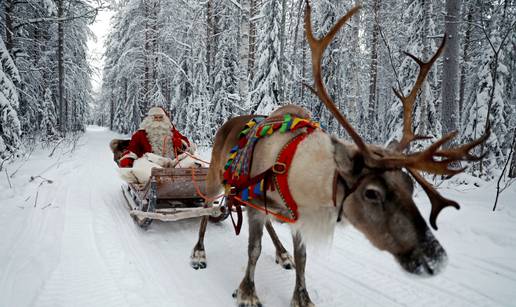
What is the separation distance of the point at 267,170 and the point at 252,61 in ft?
31.7

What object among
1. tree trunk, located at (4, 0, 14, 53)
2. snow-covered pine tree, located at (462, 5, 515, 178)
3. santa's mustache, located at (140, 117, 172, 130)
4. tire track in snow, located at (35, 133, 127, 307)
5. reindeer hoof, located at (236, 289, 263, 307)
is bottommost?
reindeer hoof, located at (236, 289, 263, 307)

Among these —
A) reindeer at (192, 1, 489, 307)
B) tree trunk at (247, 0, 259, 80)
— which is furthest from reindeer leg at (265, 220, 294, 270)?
tree trunk at (247, 0, 259, 80)

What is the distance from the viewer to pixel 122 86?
30.9 m

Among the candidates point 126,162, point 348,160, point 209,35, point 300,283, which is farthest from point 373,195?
point 209,35

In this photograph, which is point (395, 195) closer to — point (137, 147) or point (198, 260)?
point (198, 260)

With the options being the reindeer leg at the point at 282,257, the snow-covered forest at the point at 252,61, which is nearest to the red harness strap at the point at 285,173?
the reindeer leg at the point at 282,257

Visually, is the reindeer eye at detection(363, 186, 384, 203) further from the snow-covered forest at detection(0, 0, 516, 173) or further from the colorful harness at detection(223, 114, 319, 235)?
the snow-covered forest at detection(0, 0, 516, 173)

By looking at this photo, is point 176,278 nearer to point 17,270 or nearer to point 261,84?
point 17,270

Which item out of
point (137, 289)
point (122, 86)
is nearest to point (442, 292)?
point (137, 289)

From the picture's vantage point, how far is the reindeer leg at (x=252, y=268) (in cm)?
289

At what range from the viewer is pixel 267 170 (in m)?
2.60

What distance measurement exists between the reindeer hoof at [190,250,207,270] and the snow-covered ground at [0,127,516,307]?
0.08 meters

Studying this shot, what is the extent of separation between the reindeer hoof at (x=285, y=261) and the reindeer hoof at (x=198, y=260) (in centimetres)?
90

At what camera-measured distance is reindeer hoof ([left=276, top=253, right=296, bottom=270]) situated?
3.68m
